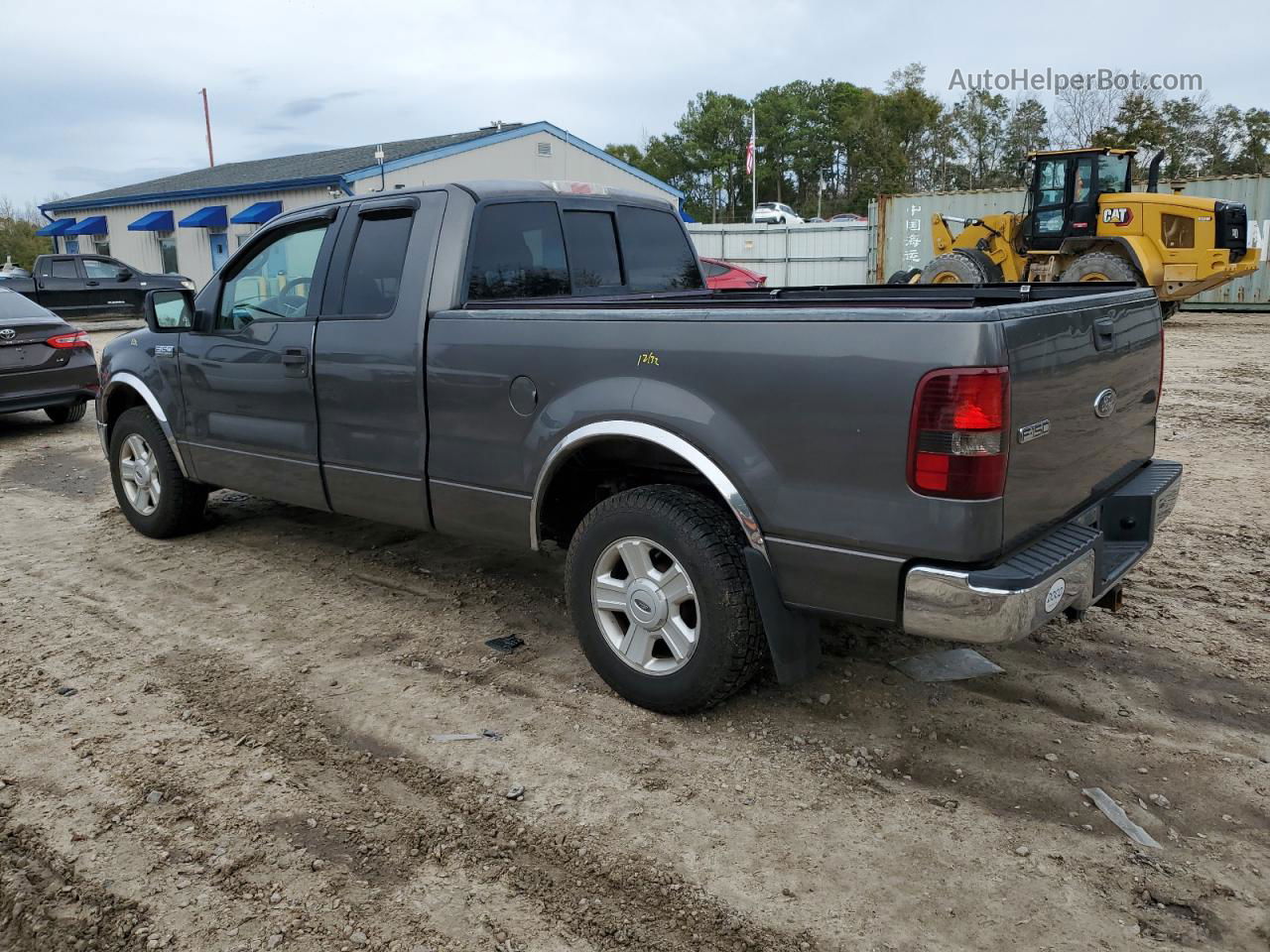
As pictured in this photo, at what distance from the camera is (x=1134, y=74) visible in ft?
140

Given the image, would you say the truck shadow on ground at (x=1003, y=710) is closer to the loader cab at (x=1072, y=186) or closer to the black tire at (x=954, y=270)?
the black tire at (x=954, y=270)

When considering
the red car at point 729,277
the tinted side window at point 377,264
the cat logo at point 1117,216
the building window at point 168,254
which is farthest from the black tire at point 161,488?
the building window at point 168,254

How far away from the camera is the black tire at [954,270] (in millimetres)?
16281

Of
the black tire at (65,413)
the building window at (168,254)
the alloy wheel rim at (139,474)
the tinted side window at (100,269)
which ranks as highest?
the building window at (168,254)

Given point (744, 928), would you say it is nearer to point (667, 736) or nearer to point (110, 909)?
point (667, 736)

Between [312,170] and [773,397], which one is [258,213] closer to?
[312,170]

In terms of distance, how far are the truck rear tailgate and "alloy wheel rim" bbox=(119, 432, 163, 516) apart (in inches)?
195

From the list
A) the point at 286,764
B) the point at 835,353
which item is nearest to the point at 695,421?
the point at 835,353

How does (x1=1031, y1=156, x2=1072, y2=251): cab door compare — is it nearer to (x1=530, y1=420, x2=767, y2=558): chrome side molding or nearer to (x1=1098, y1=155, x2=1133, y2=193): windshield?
(x1=1098, y1=155, x2=1133, y2=193): windshield

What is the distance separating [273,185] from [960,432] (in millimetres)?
28584

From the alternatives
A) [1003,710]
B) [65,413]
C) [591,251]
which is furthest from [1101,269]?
[65,413]

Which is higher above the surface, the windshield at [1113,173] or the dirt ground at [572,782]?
the windshield at [1113,173]

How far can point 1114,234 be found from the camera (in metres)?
15.6

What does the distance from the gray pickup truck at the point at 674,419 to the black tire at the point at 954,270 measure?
1211cm
